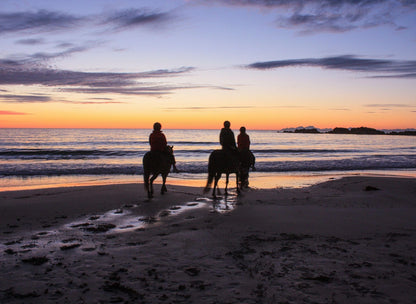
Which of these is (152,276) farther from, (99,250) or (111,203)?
(111,203)

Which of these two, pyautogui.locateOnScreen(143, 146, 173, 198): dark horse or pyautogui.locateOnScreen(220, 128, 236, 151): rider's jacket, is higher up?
pyautogui.locateOnScreen(220, 128, 236, 151): rider's jacket

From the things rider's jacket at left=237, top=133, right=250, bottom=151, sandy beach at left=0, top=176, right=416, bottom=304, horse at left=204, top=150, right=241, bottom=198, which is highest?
rider's jacket at left=237, top=133, right=250, bottom=151

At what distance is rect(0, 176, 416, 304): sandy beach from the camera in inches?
131

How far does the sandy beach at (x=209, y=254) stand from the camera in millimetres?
3318

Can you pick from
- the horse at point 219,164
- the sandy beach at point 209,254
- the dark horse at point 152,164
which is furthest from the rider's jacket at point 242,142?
the sandy beach at point 209,254

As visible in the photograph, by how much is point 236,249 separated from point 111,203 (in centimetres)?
560

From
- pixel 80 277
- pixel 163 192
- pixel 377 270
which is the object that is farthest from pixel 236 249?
pixel 163 192

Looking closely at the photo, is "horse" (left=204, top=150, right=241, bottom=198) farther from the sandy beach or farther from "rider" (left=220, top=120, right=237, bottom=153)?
the sandy beach

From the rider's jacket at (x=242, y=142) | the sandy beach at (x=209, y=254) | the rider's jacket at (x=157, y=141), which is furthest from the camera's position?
the rider's jacket at (x=242, y=142)

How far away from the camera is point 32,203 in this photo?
907 centimetres

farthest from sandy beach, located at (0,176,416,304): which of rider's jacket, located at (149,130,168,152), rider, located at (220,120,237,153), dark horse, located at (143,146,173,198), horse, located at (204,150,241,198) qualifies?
rider, located at (220,120,237,153)

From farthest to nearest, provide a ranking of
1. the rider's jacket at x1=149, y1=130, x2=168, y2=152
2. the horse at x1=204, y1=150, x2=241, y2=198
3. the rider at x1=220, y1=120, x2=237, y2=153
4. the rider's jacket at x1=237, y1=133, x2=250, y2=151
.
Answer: the rider's jacket at x1=237, y1=133, x2=250, y2=151
the rider at x1=220, y1=120, x2=237, y2=153
the horse at x1=204, y1=150, x2=241, y2=198
the rider's jacket at x1=149, y1=130, x2=168, y2=152

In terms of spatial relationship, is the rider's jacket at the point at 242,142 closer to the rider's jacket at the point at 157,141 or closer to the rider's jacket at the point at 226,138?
the rider's jacket at the point at 226,138

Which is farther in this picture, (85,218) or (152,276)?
(85,218)
